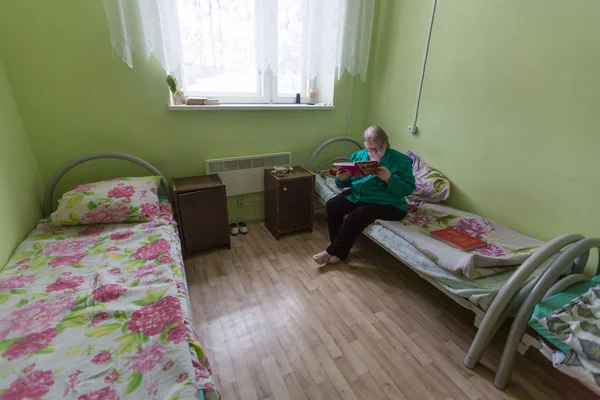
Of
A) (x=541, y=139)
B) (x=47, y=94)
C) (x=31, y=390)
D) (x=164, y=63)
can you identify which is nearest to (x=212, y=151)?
(x=164, y=63)

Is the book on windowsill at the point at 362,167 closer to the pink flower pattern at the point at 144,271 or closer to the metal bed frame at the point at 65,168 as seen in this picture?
the pink flower pattern at the point at 144,271

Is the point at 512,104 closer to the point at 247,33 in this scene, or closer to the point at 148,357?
the point at 247,33

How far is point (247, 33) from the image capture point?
2.18m

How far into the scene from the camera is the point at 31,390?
0.83 meters

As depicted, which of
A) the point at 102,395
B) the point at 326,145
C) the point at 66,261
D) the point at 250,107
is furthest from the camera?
the point at 326,145

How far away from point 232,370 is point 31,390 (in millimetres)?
770

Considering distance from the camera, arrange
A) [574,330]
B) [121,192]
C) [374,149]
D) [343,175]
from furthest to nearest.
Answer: [343,175] < [374,149] < [121,192] < [574,330]

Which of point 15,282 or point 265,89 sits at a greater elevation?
point 265,89

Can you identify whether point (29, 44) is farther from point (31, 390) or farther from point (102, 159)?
point (31, 390)

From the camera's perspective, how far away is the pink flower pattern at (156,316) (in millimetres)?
1036

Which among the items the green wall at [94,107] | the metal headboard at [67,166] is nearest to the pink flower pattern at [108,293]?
the metal headboard at [67,166]

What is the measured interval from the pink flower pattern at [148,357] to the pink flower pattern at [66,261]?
0.78 meters

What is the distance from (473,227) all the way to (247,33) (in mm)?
2172

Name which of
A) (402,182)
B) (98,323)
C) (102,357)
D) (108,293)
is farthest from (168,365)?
(402,182)
